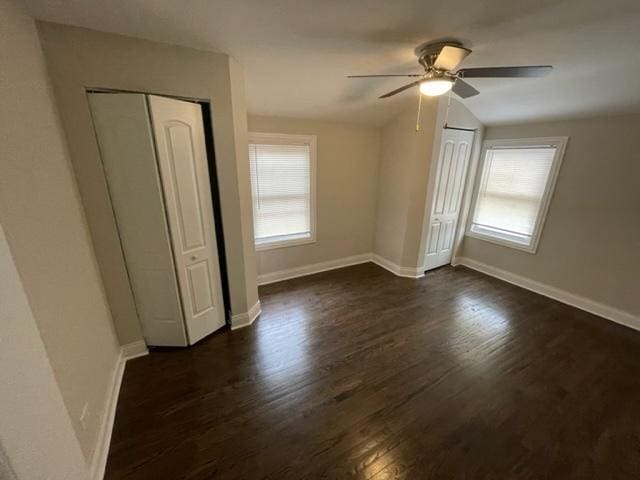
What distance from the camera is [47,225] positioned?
131 cm

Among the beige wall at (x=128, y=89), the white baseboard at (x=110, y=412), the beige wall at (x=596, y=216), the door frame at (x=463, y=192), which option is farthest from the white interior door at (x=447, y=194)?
the white baseboard at (x=110, y=412)

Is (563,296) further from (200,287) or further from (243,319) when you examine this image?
(200,287)

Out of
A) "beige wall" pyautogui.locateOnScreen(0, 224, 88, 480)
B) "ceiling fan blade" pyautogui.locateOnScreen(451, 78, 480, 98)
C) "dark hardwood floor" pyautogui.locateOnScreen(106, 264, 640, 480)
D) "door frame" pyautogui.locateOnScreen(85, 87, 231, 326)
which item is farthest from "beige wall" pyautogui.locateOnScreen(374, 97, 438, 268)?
"beige wall" pyautogui.locateOnScreen(0, 224, 88, 480)

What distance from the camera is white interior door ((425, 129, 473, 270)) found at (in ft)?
11.4

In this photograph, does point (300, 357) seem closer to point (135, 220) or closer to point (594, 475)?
point (135, 220)

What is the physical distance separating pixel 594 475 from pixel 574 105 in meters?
3.13

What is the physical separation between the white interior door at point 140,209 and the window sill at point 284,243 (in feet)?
4.62

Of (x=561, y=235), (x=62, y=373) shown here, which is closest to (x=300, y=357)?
(x=62, y=373)

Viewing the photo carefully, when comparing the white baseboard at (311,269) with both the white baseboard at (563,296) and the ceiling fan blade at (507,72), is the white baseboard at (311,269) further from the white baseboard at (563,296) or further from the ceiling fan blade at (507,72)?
the ceiling fan blade at (507,72)

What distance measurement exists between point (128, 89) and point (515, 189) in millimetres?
4387

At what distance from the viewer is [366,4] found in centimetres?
146

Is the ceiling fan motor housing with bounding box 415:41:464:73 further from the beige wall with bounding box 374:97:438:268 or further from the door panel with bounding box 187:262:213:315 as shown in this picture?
the door panel with bounding box 187:262:213:315

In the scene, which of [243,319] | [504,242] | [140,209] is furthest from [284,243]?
[504,242]

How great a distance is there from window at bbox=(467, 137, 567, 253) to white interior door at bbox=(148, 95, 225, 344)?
3815 mm
